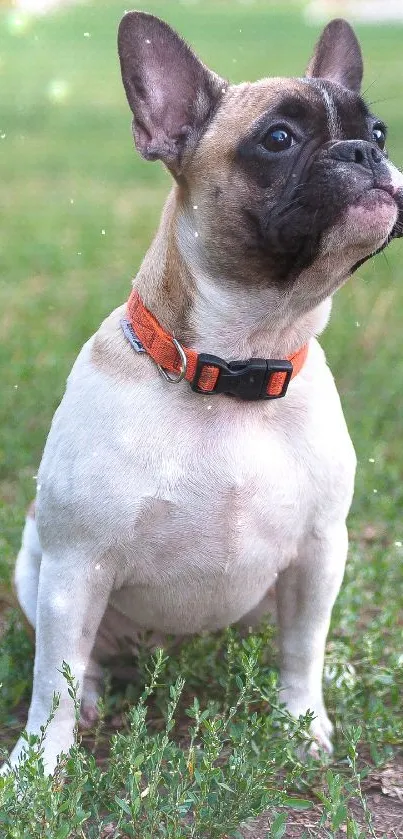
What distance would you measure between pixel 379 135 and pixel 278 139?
0.29 meters

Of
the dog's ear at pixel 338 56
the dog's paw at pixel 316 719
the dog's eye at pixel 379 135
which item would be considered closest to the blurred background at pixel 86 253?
the dog's ear at pixel 338 56

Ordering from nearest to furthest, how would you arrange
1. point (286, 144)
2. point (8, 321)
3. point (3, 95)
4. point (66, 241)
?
point (286, 144)
point (8, 321)
point (66, 241)
point (3, 95)

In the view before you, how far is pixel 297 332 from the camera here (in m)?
2.99

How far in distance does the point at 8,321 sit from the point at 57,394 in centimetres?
142

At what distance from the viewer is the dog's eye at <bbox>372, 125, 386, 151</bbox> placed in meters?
2.95

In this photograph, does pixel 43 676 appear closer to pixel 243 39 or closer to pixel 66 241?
pixel 66 241

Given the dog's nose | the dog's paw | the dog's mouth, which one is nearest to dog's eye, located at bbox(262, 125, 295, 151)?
the dog's nose

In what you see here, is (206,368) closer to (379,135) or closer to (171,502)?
(171,502)

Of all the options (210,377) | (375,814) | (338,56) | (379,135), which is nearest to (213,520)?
(210,377)

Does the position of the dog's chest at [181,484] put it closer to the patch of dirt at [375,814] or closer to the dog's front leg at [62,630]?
the dog's front leg at [62,630]

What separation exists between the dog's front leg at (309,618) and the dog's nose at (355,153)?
2.95 feet

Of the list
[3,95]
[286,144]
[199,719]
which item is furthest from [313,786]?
[3,95]

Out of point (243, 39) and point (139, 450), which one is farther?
point (243, 39)

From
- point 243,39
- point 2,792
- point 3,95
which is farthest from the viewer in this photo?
point 243,39
